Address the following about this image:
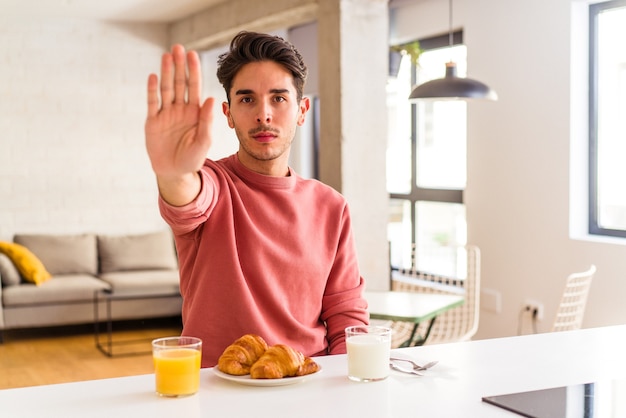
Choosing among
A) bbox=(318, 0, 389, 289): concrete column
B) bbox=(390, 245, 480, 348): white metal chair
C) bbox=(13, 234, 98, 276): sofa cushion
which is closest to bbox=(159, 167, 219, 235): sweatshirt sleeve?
bbox=(390, 245, 480, 348): white metal chair

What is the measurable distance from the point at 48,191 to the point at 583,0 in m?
4.64

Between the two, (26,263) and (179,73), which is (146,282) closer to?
(26,263)

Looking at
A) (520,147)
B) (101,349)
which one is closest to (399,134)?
(520,147)

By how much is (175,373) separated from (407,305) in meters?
2.64

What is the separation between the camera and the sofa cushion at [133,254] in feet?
22.9

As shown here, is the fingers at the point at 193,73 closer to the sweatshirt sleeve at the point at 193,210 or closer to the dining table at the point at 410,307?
the sweatshirt sleeve at the point at 193,210

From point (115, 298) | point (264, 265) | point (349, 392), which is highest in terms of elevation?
point (264, 265)

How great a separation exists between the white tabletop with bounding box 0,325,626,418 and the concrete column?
2.98 meters

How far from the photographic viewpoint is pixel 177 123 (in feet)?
4.33

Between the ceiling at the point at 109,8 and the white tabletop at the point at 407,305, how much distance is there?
3.12 m

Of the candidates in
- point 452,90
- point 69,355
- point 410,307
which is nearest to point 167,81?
point 452,90

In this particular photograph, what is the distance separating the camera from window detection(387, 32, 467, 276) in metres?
5.81

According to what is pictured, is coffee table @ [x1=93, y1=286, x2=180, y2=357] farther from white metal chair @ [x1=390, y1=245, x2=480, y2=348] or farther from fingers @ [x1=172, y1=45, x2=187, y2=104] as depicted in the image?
fingers @ [x1=172, y1=45, x2=187, y2=104]

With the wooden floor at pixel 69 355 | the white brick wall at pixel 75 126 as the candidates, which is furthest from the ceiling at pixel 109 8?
the wooden floor at pixel 69 355
